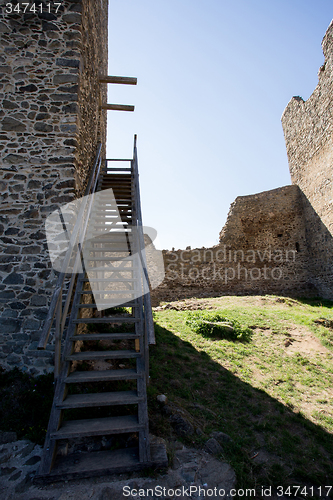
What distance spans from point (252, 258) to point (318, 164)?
5447 millimetres

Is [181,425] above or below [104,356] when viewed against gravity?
below

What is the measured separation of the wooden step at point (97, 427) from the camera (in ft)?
8.93

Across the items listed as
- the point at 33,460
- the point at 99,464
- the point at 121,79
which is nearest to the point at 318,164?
the point at 121,79

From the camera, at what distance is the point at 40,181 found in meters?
4.79

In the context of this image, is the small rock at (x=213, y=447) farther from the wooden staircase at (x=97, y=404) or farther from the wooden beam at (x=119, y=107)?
the wooden beam at (x=119, y=107)

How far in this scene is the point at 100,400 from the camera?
2.96 metres

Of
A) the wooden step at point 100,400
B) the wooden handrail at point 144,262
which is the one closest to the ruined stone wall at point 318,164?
the wooden handrail at point 144,262

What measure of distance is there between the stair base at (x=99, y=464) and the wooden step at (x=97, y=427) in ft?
0.81

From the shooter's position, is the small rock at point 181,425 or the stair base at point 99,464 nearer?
the stair base at point 99,464

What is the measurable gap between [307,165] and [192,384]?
1272 centimetres

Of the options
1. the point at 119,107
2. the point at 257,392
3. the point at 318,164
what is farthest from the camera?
the point at 318,164

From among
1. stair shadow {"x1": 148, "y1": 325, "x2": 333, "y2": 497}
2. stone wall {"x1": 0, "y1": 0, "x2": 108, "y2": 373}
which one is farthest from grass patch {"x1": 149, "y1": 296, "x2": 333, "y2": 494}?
stone wall {"x1": 0, "y1": 0, "x2": 108, "y2": 373}

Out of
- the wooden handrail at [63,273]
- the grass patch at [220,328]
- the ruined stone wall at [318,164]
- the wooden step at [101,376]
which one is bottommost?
the grass patch at [220,328]

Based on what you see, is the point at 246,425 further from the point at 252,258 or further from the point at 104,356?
the point at 252,258
